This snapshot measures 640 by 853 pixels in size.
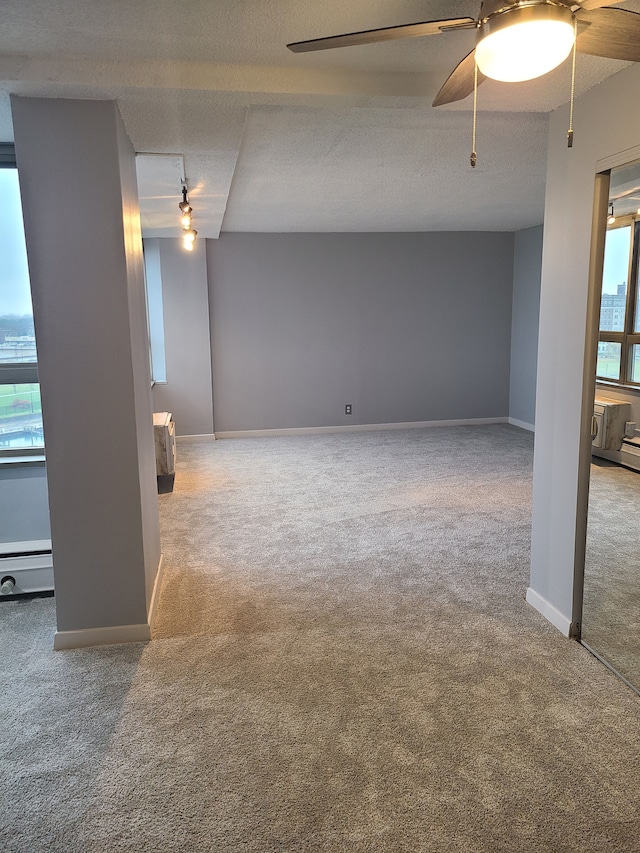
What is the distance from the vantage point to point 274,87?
219 centimetres

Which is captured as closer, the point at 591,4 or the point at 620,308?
the point at 591,4

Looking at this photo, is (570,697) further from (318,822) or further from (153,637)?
(153,637)

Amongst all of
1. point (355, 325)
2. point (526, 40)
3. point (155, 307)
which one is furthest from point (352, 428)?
point (526, 40)

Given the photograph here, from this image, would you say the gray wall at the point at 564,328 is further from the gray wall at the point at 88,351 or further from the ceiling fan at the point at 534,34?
the gray wall at the point at 88,351

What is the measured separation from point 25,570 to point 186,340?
3.83 metres

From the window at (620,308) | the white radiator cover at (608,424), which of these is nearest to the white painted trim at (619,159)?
the window at (620,308)

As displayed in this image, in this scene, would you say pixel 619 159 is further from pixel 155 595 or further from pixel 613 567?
pixel 155 595

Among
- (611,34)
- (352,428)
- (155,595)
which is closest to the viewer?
(611,34)

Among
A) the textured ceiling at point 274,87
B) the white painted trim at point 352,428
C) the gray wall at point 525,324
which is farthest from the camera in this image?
the white painted trim at point 352,428

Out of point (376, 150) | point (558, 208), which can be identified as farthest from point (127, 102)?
point (558, 208)

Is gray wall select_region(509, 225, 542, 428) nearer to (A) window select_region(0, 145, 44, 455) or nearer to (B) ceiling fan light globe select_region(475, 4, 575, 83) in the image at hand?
(A) window select_region(0, 145, 44, 455)

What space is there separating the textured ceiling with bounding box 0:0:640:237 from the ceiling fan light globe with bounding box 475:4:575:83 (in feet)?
2.04

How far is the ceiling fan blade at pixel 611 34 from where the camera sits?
1.29 meters

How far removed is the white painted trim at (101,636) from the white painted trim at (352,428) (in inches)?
171
